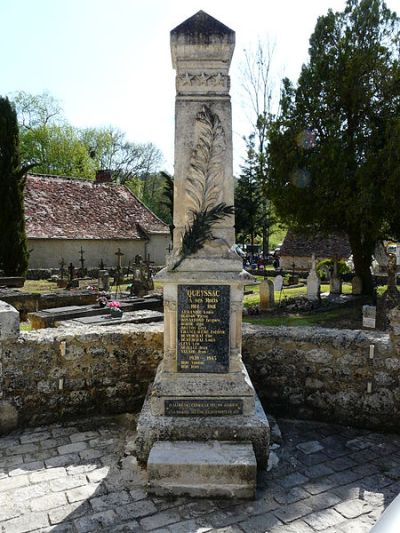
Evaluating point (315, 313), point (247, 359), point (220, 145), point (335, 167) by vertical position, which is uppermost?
point (335, 167)

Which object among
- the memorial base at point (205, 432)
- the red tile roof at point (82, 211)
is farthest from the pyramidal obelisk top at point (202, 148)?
the red tile roof at point (82, 211)

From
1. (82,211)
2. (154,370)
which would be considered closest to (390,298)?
(154,370)

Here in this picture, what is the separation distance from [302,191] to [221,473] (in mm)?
13328

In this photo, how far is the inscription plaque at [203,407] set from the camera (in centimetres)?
445

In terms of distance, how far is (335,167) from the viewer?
49.6 ft

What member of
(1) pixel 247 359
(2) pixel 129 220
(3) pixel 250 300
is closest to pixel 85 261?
(2) pixel 129 220

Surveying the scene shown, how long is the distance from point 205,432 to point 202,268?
1.63 m

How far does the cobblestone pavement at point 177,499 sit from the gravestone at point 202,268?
0.64 metres

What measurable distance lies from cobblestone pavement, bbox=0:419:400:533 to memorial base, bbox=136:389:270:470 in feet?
0.67

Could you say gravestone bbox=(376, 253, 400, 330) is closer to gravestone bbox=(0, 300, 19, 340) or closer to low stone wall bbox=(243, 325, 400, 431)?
low stone wall bbox=(243, 325, 400, 431)

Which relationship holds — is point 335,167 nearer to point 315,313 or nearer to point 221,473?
point 315,313

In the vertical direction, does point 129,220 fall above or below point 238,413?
above

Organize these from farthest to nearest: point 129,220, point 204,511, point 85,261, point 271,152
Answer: point 129,220
point 85,261
point 271,152
point 204,511

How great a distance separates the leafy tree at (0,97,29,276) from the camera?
2178cm
